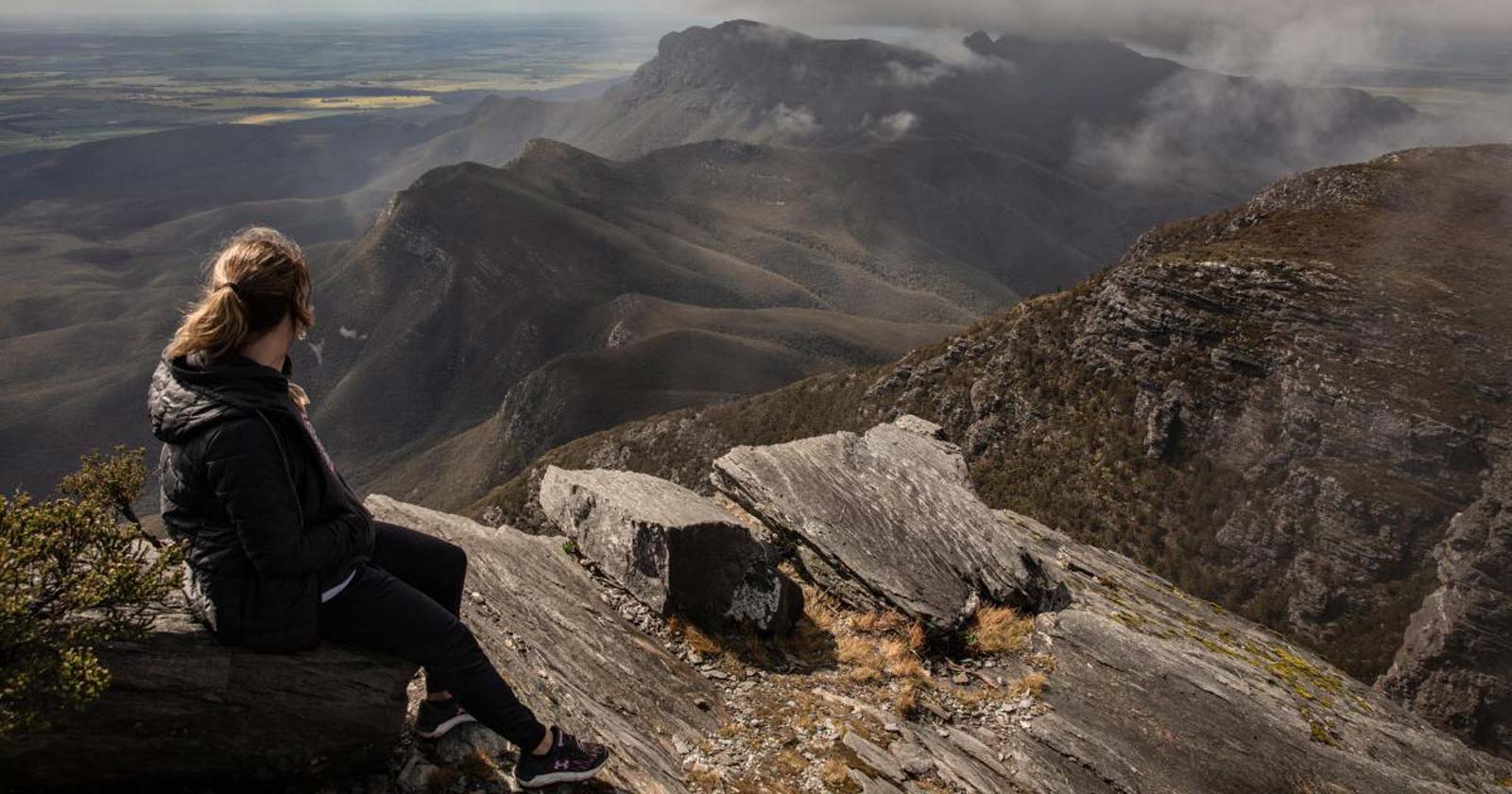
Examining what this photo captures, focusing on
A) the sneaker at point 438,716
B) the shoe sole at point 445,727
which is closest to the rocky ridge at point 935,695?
the shoe sole at point 445,727

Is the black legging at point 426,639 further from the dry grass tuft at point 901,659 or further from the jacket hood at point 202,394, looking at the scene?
the dry grass tuft at point 901,659

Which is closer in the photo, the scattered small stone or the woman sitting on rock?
the woman sitting on rock

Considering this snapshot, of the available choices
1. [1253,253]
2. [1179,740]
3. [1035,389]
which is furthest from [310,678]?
[1253,253]

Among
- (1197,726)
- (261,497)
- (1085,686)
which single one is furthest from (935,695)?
(261,497)

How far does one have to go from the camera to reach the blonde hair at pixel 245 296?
23.9 feet

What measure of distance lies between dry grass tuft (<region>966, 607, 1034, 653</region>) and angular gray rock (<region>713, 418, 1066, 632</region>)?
374 millimetres

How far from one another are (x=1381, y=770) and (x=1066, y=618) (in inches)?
282

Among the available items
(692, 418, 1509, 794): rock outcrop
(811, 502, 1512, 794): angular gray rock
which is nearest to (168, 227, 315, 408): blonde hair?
(692, 418, 1509, 794): rock outcrop

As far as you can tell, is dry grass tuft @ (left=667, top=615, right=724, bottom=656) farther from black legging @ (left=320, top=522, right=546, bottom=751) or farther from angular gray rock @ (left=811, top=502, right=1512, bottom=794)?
black legging @ (left=320, top=522, right=546, bottom=751)

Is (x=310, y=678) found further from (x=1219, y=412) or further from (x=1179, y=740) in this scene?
(x=1219, y=412)

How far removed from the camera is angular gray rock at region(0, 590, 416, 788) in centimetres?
738

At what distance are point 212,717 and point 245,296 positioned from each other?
190 inches

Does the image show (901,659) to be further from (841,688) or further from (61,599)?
(61,599)

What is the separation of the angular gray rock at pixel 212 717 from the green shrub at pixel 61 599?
396 mm
